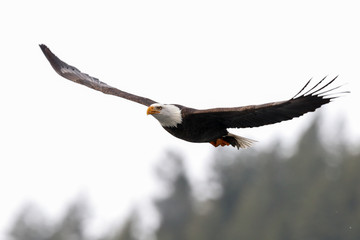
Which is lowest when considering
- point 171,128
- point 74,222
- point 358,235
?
point 171,128

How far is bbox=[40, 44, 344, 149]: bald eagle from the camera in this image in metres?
13.9

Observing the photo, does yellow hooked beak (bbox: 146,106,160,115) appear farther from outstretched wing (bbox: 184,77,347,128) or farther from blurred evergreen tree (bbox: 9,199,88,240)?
blurred evergreen tree (bbox: 9,199,88,240)

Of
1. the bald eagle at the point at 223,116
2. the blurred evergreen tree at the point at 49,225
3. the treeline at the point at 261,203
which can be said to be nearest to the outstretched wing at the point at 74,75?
the bald eagle at the point at 223,116

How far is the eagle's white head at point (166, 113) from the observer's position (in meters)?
15.0

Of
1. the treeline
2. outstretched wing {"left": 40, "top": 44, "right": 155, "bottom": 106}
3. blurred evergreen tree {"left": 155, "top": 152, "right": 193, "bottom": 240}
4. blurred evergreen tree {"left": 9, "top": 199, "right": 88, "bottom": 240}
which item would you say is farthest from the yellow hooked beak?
blurred evergreen tree {"left": 9, "top": 199, "right": 88, "bottom": 240}

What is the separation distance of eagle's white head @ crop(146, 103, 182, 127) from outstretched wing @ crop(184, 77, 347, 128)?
0.48ft

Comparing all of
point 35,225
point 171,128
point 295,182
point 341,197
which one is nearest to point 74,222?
point 35,225

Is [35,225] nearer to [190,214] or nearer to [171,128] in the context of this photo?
[190,214]

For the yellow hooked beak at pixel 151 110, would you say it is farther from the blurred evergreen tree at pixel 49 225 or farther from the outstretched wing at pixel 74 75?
the blurred evergreen tree at pixel 49 225

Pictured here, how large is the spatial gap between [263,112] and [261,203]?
124 ft

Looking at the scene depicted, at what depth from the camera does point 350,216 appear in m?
44.2

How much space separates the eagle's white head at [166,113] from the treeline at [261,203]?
90.5ft

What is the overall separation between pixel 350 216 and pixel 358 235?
173 centimetres

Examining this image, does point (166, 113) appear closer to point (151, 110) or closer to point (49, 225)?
point (151, 110)
